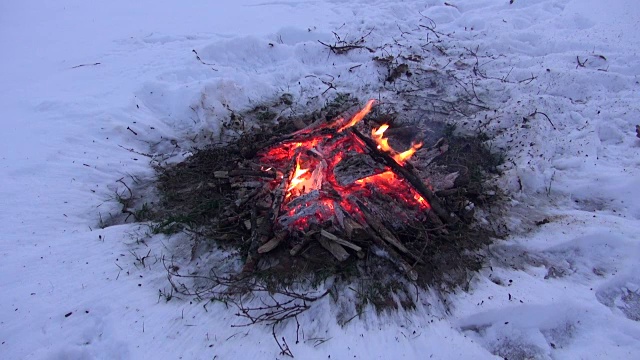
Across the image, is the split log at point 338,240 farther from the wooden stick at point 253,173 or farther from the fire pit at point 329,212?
the wooden stick at point 253,173

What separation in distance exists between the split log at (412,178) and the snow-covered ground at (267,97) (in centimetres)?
76

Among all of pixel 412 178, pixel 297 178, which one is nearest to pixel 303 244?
pixel 297 178

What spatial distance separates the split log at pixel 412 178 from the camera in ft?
15.2

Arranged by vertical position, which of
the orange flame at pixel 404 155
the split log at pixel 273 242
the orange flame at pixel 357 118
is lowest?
the split log at pixel 273 242

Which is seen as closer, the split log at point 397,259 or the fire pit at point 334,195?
the split log at point 397,259

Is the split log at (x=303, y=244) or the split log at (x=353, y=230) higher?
the split log at (x=353, y=230)

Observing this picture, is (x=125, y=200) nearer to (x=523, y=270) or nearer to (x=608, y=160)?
(x=523, y=270)

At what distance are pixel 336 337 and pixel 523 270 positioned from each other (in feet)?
7.29

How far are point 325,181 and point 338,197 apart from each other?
35 cm

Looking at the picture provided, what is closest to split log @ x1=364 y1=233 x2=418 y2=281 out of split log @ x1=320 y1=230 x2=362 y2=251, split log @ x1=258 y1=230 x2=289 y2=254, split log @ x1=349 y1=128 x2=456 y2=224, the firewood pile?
the firewood pile

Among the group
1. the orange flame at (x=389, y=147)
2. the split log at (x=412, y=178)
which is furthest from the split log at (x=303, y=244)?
the orange flame at (x=389, y=147)

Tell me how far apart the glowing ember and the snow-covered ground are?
3.49 feet

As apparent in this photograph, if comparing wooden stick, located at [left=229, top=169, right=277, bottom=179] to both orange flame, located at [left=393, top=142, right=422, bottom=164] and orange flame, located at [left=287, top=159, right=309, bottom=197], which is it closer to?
Result: orange flame, located at [left=287, top=159, right=309, bottom=197]

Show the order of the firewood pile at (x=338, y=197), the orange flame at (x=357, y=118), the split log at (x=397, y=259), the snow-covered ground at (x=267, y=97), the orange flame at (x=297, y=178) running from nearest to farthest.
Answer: the snow-covered ground at (x=267, y=97), the split log at (x=397, y=259), the firewood pile at (x=338, y=197), the orange flame at (x=297, y=178), the orange flame at (x=357, y=118)
